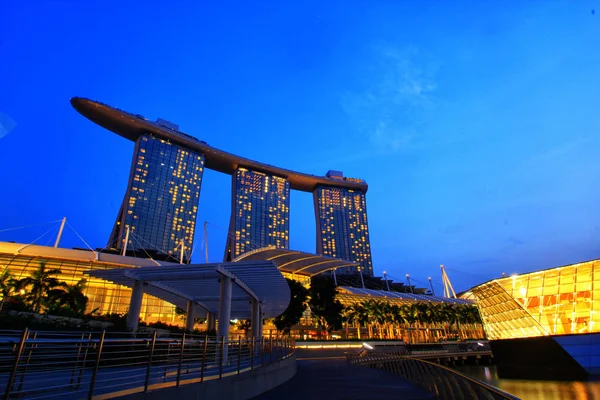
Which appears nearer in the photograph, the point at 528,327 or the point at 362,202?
the point at 528,327

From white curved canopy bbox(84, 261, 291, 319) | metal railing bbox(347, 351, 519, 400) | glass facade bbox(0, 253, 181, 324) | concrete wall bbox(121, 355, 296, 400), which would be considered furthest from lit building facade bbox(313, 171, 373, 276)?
concrete wall bbox(121, 355, 296, 400)

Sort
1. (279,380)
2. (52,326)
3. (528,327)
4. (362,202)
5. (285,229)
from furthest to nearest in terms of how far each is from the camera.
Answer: (362,202)
(285,229)
(528,327)
(52,326)
(279,380)

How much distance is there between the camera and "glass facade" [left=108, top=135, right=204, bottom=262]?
113375 millimetres

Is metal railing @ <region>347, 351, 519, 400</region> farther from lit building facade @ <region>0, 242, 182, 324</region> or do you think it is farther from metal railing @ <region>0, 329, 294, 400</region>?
lit building facade @ <region>0, 242, 182, 324</region>

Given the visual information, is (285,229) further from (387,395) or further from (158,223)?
(387,395)

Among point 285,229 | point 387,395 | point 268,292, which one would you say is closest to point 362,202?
point 285,229

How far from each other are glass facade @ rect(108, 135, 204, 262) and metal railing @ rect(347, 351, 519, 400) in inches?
3664

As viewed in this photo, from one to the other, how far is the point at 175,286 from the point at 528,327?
1159 inches

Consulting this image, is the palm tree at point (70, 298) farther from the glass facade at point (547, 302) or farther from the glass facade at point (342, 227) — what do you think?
the glass facade at point (342, 227)

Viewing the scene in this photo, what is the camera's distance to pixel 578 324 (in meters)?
27.9

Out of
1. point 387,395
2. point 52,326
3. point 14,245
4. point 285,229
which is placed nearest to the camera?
point 387,395

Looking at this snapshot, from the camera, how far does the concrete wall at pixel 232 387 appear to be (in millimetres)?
6762

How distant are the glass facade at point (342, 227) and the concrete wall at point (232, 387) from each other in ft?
499

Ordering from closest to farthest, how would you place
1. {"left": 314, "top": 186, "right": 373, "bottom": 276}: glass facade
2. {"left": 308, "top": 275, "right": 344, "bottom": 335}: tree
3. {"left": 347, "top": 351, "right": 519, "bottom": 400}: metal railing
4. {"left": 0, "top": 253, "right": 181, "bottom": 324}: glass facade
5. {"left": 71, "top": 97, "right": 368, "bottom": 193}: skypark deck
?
{"left": 347, "top": 351, "right": 519, "bottom": 400}: metal railing < {"left": 0, "top": 253, "right": 181, "bottom": 324}: glass facade < {"left": 308, "top": 275, "right": 344, "bottom": 335}: tree < {"left": 71, "top": 97, "right": 368, "bottom": 193}: skypark deck < {"left": 314, "top": 186, "right": 373, "bottom": 276}: glass facade
